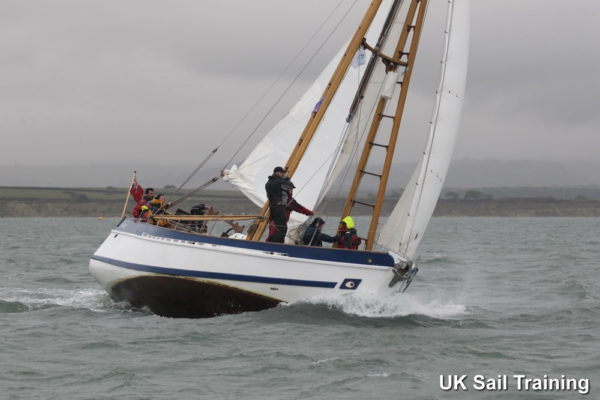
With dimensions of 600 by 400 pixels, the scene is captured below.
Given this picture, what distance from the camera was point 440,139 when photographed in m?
20.5

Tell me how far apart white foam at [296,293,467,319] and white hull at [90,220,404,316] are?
0.55ft

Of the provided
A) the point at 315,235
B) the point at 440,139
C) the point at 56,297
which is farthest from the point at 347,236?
the point at 56,297

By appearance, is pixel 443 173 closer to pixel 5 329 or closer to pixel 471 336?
pixel 471 336

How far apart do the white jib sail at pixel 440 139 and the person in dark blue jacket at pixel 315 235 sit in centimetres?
157

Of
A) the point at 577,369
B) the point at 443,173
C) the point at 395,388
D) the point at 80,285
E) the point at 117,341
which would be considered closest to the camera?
the point at 395,388

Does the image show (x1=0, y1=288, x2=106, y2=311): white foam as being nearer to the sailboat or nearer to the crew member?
the sailboat

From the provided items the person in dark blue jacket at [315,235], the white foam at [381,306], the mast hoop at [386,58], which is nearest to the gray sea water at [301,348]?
the white foam at [381,306]

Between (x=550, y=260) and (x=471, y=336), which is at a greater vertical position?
(x=550, y=260)

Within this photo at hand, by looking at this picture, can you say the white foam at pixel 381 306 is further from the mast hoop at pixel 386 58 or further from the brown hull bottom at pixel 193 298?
the mast hoop at pixel 386 58

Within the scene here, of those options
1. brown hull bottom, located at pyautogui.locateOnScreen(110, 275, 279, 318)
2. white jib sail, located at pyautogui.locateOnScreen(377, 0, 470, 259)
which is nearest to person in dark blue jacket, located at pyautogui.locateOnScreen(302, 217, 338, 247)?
white jib sail, located at pyautogui.locateOnScreen(377, 0, 470, 259)

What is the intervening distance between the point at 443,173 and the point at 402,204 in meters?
1.19

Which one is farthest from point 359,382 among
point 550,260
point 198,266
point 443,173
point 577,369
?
point 550,260

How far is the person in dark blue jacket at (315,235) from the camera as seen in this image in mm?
20766

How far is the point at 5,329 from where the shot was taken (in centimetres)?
1902
